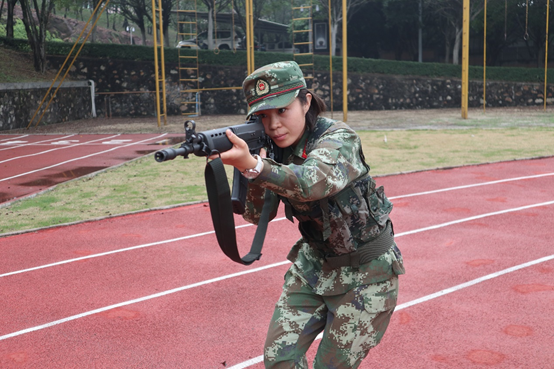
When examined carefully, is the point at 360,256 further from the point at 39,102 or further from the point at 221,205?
the point at 39,102

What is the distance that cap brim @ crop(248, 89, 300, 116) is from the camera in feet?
8.45

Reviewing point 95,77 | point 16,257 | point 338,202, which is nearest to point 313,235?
point 338,202

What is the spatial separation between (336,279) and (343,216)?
0.34m

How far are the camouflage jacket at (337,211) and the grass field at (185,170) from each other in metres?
6.96

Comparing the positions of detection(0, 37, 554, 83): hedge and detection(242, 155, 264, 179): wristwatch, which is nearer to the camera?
detection(242, 155, 264, 179): wristwatch

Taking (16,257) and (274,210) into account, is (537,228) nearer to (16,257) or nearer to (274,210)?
(274,210)

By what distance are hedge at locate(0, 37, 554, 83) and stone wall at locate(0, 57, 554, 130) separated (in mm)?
360

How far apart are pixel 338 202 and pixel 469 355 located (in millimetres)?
2530

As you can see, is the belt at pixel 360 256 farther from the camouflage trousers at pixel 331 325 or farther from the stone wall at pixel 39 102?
the stone wall at pixel 39 102

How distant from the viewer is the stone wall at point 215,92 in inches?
1141

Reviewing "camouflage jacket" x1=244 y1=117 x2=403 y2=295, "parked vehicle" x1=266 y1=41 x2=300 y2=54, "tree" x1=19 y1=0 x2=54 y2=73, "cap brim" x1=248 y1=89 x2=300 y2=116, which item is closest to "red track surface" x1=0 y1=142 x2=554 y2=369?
"camouflage jacket" x1=244 y1=117 x2=403 y2=295

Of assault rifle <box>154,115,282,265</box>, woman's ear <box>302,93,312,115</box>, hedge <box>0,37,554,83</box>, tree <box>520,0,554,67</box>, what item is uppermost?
tree <box>520,0,554,67</box>

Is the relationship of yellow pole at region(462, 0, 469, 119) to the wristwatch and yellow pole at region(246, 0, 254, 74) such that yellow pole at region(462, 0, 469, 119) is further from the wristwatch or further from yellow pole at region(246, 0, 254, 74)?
the wristwatch

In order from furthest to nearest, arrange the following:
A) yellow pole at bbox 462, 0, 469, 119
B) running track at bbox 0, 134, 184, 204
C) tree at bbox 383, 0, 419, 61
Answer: tree at bbox 383, 0, 419, 61
yellow pole at bbox 462, 0, 469, 119
running track at bbox 0, 134, 184, 204
